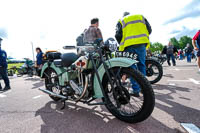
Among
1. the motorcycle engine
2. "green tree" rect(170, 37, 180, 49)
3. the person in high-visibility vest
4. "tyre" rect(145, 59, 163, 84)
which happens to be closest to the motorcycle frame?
the motorcycle engine

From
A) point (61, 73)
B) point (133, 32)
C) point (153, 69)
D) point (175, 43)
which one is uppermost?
point (175, 43)

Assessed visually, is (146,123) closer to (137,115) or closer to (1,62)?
(137,115)

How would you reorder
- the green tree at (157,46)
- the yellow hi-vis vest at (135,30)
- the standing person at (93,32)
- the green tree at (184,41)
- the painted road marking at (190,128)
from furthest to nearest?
the green tree at (157,46)
the green tree at (184,41)
the standing person at (93,32)
the yellow hi-vis vest at (135,30)
the painted road marking at (190,128)

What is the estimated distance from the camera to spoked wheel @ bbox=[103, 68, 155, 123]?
151cm

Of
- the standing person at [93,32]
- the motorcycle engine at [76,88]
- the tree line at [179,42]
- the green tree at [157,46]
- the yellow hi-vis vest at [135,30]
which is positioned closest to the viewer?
the motorcycle engine at [76,88]

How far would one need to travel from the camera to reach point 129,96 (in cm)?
174

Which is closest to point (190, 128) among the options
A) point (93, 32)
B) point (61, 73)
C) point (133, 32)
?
point (133, 32)

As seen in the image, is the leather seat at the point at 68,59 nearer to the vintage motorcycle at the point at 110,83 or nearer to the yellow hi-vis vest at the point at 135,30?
the vintage motorcycle at the point at 110,83

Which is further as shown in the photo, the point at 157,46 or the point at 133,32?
the point at 157,46

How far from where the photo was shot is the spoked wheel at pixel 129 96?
1513 millimetres

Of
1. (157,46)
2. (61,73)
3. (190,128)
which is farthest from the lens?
(157,46)

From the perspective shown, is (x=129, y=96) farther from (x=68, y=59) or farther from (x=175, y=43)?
(x=175, y=43)

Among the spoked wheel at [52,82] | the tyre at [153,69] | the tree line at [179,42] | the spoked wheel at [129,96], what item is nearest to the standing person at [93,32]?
the spoked wheel at [52,82]

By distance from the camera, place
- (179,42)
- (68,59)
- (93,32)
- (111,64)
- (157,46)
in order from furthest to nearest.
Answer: (157,46)
(179,42)
(93,32)
(68,59)
(111,64)
